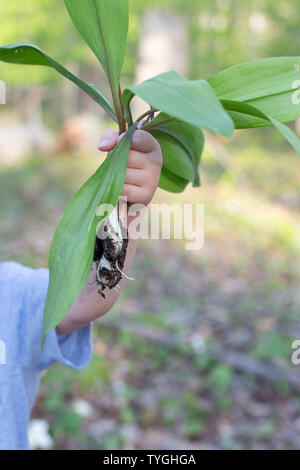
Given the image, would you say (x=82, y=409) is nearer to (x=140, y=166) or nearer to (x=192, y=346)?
(x=192, y=346)

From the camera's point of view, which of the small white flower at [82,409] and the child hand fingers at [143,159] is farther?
the small white flower at [82,409]

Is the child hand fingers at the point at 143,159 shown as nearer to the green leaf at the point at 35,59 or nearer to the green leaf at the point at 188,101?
the green leaf at the point at 35,59

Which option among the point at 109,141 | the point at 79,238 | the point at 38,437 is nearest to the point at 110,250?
the point at 79,238

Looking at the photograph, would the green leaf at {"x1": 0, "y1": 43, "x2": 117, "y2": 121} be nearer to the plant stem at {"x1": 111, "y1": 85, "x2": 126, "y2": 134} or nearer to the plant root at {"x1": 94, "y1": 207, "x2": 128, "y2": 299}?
the plant stem at {"x1": 111, "y1": 85, "x2": 126, "y2": 134}

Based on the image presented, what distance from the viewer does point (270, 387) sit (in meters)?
2.15

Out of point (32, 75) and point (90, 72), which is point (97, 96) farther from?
point (90, 72)

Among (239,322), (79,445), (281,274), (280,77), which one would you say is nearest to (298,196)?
(281,274)

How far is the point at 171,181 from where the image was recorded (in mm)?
741

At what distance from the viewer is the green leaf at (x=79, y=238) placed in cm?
51

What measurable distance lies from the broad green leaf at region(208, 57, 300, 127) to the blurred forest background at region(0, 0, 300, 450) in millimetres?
1435

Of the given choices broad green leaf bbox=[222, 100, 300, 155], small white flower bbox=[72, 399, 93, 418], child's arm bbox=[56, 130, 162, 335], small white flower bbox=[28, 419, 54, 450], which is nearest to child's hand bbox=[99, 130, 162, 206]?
child's arm bbox=[56, 130, 162, 335]

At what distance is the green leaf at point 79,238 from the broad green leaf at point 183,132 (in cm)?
4

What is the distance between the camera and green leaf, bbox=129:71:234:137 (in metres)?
0.38

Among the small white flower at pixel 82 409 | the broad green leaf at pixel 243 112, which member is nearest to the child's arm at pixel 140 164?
the broad green leaf at pixel 243 112
